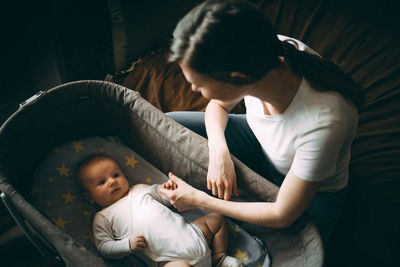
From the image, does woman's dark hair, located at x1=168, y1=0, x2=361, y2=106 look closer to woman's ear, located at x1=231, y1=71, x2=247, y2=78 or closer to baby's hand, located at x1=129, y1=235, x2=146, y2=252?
woman's ear, located at x1=231, y1=71, x2=247, y2=78

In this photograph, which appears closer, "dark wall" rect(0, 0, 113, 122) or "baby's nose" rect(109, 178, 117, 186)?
"baby's nose" rect(109, 178, 117, 186)

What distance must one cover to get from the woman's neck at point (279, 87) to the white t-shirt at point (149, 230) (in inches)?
19.6

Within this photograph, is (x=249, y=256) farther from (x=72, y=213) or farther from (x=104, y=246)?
(x=72, y=213)

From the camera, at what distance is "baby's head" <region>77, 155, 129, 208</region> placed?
1.04 metres

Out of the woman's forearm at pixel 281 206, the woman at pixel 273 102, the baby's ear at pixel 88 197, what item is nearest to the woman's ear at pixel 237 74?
the woman at pixel 273 102

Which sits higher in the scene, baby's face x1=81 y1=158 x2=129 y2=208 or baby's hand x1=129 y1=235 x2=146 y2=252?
baby's face x1=81 y1=158 x2=129 y2=208

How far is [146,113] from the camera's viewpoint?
105cm

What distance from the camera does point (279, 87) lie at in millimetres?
695

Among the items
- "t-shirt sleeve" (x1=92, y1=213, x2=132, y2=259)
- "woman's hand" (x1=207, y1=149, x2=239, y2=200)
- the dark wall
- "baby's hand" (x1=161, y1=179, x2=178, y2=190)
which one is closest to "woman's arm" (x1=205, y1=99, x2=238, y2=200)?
"woman's hand" (x1=207, y1=149, x2=239, y2=200)

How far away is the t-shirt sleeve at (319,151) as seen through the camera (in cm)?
65

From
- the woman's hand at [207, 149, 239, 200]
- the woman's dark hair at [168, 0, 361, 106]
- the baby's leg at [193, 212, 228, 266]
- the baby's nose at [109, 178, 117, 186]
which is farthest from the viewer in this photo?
the baby's nose at [109, 178, 117, 186]

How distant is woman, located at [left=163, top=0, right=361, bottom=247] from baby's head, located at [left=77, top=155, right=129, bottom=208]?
0.82 feet

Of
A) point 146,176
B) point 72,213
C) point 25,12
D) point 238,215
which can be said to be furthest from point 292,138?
point 25,12

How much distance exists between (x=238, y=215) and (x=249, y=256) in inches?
9.4
